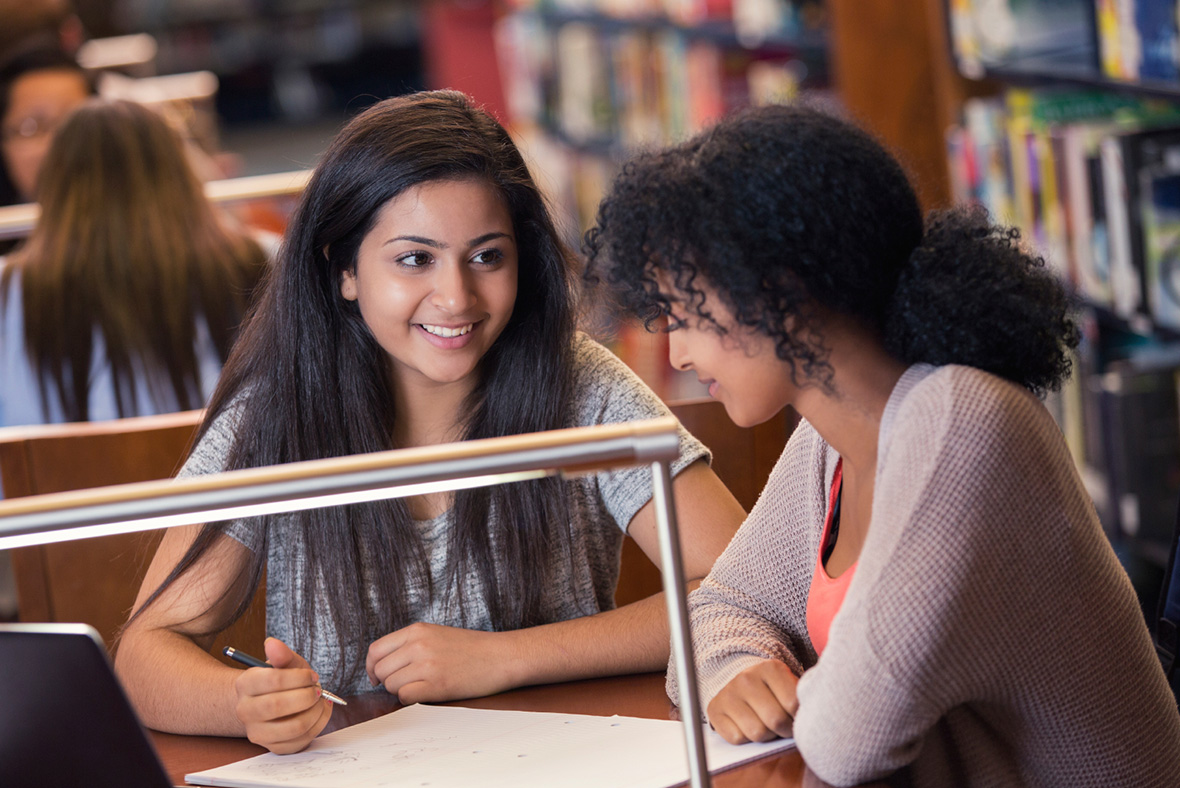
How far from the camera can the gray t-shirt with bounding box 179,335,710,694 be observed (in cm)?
130

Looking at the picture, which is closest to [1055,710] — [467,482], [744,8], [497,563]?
[467,482]

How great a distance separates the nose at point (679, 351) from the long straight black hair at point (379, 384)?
340 mm

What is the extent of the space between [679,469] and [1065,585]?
0.48m

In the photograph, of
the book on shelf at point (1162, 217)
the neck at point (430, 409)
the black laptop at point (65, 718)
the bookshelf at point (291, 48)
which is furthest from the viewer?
the bookshelf at point (291, 48)

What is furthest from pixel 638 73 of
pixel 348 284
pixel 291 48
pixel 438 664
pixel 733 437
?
pixel 291 48

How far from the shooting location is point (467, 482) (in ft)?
2.19

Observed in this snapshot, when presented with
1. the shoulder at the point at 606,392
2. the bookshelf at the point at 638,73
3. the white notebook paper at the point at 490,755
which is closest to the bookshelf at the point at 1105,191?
the bookshelf at the point at 638,73

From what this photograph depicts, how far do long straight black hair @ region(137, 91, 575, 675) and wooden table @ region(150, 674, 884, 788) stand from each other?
0.17 m

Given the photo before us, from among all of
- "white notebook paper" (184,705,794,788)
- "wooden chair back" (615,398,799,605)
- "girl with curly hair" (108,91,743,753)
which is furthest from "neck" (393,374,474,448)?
"white notebook paper" (184,705,794,788)

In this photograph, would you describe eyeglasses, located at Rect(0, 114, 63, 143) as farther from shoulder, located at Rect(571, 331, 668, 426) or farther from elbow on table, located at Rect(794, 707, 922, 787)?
elbow on table, located at Rect(794, 707, 922, 787)

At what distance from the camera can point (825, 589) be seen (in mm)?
1026

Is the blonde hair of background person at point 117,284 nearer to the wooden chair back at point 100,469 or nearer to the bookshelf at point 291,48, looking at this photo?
the wooden chair back at point 100,469

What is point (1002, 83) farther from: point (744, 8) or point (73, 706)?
point (73, 706)

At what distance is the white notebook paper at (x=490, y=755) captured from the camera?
90 centimetres
